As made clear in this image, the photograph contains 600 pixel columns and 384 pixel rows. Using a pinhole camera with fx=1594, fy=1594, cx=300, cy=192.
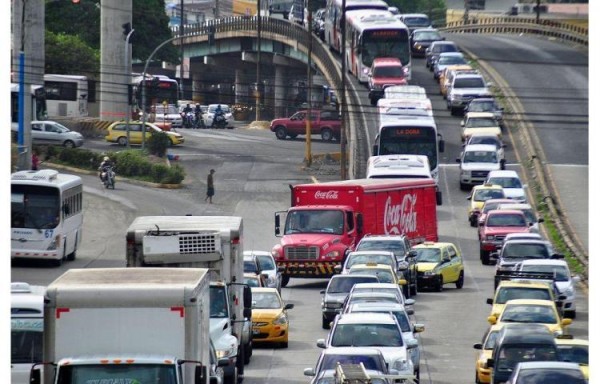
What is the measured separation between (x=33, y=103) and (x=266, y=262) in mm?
36576

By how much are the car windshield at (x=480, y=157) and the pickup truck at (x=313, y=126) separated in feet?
90.4

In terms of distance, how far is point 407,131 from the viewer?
6412cm

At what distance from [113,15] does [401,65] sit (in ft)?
66.7

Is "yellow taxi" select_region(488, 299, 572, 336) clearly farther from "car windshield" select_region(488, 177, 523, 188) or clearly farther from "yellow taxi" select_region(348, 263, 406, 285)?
"car windshield" select_region(488, 177, 523, 188)

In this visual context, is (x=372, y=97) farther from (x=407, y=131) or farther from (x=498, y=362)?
(x=498, y=362)

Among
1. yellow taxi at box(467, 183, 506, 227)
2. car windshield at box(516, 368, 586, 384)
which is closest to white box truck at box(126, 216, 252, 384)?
car windshield at box(516, 368, 586, 384)

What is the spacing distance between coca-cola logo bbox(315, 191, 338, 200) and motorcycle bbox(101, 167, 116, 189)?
21846 millimetres

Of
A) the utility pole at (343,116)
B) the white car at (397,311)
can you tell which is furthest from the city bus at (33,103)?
the white car at (397,311)

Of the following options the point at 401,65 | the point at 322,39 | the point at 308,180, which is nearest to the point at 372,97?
the point at 401,65

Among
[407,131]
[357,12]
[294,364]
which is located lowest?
[294,364]

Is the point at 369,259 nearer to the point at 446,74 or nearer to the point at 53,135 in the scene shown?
the point at 53,135

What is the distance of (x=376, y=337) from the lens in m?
28.4

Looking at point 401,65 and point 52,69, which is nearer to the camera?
point 401,65
